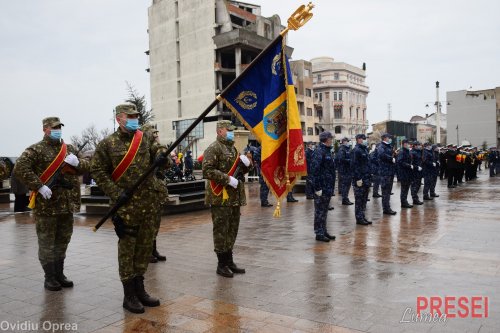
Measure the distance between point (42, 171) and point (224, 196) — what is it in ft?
7.75

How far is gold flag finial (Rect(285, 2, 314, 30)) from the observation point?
16.9ft

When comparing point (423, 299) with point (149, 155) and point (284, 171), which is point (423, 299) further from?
point (149, 155)

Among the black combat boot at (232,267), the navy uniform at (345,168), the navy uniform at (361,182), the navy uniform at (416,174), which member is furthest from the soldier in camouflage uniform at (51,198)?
the navy uniform at (416,174)

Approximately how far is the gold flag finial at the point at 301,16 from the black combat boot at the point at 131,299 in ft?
11.4

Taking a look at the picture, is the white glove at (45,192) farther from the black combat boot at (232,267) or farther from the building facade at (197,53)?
the building facade at (197,53)

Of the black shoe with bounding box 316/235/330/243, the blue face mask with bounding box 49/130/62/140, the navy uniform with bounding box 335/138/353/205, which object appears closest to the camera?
the blue face mask with bounding box 49/130/62/140

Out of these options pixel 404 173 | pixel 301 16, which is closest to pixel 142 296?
pixel 301 16

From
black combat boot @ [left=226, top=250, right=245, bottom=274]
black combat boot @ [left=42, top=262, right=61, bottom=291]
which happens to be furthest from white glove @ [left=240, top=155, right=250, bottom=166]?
black combat boot @ [left=42, top=262, right=61, bottom=291]

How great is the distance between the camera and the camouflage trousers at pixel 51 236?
533 cm

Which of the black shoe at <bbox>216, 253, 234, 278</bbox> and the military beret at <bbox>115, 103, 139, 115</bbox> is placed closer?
the military beret at <bbox>115, 103, 139, 115</bbox>

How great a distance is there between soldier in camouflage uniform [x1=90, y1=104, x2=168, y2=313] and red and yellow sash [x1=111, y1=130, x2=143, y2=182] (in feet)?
0.11

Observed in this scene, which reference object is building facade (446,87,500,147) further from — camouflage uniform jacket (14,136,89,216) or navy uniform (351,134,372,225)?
camouflage uniform jacket (14,136,89,216)

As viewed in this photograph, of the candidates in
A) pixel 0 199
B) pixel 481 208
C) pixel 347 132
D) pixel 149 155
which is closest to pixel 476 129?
pixel 347 132

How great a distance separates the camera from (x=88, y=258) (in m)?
6.90
